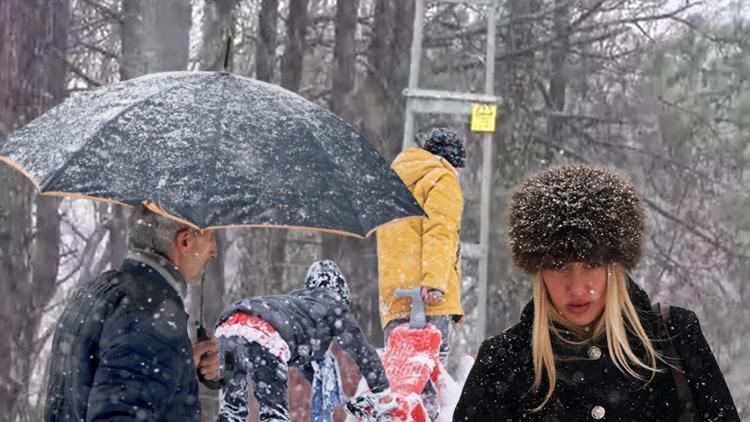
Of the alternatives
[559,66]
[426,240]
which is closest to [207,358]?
[426,240]

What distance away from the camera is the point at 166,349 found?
3205 millimetres

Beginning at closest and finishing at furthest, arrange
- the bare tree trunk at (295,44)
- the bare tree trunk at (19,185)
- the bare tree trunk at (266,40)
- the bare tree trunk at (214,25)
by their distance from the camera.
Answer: the bare tree trunk at (19,185) → the bare tree trunk at (214,25) → the bare tree trunk at (266,40) → the bare tree trunk at (295,44)

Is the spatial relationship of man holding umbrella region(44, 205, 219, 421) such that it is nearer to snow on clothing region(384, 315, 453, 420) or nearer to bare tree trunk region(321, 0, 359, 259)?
snow on clothing region(384, 315, 453, 420)

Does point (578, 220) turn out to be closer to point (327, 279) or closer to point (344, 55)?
point (327, 279)

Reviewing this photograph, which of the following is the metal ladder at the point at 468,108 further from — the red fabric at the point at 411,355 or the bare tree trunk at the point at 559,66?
the bare tree trunk at the point at 559,66

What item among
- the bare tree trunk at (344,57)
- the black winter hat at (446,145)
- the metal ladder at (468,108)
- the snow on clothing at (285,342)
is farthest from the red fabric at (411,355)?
the bare tree trunk at (344,57)

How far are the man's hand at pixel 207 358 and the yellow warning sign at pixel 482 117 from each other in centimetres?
720

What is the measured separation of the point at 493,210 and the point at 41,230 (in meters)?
6.08

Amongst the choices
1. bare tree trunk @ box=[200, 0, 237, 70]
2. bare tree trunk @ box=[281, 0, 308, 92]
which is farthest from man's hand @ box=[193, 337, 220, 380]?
bare tree trunk @ box=[281, 0, 308, 92]

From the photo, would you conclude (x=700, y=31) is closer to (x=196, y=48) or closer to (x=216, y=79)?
(x=196, y=48)

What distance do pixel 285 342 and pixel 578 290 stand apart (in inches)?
99.8

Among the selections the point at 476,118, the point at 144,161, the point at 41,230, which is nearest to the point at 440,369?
the point at 476,118

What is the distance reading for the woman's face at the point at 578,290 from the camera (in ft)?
10.6

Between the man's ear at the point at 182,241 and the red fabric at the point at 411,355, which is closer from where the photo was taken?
the man's ear at the point at 182,241
